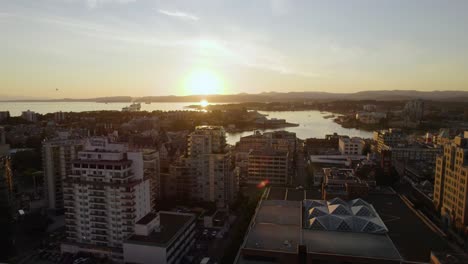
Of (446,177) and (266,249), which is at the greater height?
(446,177)

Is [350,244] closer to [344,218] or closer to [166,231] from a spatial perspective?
[344,218]

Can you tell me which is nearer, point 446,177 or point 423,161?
point 446,177

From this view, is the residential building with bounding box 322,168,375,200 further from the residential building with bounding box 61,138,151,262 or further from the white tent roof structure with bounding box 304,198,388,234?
the residential building with bounding box 61,138,151,262

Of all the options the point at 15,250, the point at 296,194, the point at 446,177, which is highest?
the point at 446,177

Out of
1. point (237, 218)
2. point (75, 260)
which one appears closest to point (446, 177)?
point (237, 218)

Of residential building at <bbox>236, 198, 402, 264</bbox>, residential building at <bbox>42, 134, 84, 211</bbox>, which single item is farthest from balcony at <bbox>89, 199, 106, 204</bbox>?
residential building at <bbox>42, 134, 84, 211</bbox>

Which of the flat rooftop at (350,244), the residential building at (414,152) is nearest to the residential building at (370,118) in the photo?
the residential building at (414,152)

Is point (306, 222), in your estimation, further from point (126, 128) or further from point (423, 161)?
point (126, 128)

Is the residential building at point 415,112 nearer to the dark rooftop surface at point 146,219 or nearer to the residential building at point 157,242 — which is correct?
the residential building at point 157,242
